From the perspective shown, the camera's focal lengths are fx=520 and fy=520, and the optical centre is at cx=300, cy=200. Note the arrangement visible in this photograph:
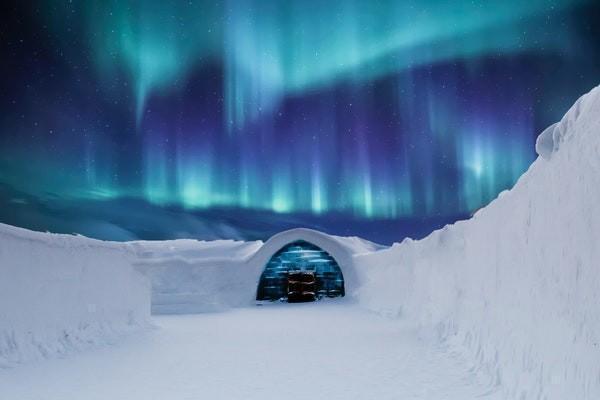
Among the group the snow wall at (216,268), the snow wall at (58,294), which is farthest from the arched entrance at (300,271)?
the snow wall at (58,294)

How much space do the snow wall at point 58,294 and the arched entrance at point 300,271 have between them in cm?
1371

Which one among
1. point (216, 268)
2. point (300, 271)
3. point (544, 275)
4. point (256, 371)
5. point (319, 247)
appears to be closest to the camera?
point (544, 275)

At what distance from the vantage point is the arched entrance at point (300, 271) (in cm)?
2583

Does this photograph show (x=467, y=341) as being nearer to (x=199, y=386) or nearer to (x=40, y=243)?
(x=199, y=386)

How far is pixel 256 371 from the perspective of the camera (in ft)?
22.1

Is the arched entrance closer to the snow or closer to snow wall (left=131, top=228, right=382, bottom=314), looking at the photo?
snow wall (left=131, top=228, right=382, bottom=314)

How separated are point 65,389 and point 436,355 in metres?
5.07

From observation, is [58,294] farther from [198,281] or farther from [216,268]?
[216,268]

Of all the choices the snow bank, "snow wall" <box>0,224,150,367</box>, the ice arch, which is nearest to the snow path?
"snow wall" <box>0,224,150,367</box>

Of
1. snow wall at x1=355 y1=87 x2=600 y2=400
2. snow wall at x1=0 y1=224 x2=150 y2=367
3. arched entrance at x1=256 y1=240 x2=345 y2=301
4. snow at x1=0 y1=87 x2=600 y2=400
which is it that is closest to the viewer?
snow wall at x1=355 y1=87 x2=600 y2=400

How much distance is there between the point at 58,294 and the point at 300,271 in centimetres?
1716

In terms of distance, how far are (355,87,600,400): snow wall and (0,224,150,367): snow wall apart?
6.39 metres

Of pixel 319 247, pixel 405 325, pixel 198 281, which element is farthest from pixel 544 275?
pixel 319 247

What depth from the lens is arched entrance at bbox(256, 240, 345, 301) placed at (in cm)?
2583
